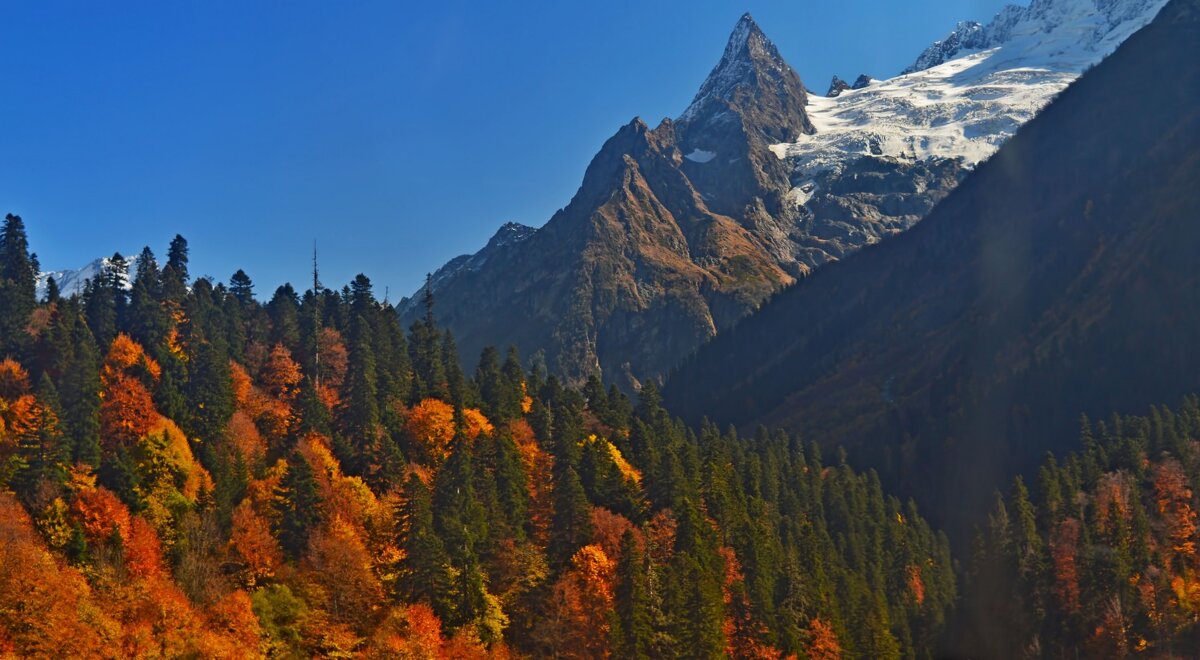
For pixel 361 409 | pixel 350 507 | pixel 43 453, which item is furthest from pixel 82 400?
pixel 350 507

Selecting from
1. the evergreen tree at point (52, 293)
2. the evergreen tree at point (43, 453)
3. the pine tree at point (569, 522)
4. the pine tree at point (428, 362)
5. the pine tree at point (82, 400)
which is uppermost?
the evergreen tree at point (52, 293)

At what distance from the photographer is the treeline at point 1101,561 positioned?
400ft

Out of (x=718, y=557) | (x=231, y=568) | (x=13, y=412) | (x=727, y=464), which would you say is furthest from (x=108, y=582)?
(x=727, y=464)

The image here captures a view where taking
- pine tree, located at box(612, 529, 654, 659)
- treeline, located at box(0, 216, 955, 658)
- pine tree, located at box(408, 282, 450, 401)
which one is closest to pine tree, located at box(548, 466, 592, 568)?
treeline, located at box(0, 216, 955, 658)

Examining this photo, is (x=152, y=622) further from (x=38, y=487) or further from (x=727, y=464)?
(x=727, y=464)

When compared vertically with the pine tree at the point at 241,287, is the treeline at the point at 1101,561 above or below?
below

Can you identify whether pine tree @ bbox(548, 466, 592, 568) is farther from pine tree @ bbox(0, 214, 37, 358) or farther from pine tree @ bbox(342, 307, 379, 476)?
pine tree @ bbox(0, 214, 37, 358)

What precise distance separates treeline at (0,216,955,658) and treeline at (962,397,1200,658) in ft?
34.6

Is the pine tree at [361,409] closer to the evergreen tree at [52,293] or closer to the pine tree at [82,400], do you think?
the pine tree at [82,400]

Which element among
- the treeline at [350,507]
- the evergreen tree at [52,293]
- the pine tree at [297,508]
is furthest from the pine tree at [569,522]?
the evergreen tree at [52,293]

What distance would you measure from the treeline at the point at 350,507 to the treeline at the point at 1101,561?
415 inches

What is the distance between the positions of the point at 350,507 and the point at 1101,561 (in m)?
86.3

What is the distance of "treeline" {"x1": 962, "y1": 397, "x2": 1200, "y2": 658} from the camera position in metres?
122

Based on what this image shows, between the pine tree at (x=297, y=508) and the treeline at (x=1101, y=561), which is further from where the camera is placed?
the treeline at (x=1101, y=561)
